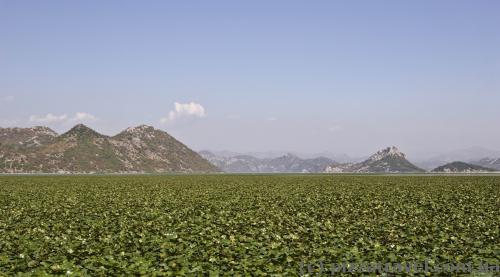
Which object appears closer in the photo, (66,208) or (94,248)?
(94,248)

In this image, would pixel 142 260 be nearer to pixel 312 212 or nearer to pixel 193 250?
pixel 193 250

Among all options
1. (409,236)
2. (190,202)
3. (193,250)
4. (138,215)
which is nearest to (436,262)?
(409,236)

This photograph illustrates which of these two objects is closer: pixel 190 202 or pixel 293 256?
pixel 293 256

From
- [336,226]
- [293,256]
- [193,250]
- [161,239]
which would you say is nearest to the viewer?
[293,256]

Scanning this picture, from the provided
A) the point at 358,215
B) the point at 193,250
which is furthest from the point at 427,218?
the point at 193,250

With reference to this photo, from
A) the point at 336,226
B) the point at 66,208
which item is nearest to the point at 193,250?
the point at 336,226

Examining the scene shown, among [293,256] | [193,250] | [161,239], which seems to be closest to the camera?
[293,256]

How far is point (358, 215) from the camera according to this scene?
32.1 m

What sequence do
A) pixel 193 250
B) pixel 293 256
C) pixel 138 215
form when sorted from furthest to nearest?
pixel 138 215 → pixel 193 250 → pixel 293 256

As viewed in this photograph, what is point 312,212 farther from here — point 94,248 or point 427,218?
point 94,248

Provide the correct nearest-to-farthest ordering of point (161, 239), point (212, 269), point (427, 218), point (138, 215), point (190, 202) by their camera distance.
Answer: point (212, 269) < point (161, 239) < point (427, 218) < point (138, 215) < point (190, 202)

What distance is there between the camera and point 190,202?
4303 cm

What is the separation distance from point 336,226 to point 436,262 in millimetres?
8772

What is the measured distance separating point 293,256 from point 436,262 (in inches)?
219
